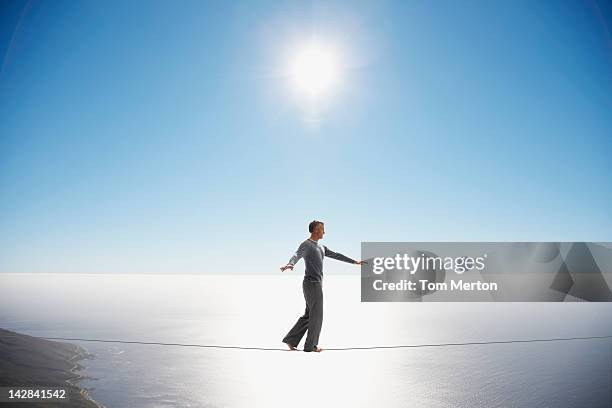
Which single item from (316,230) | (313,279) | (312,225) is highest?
(312,225)

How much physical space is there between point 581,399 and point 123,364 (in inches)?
1356

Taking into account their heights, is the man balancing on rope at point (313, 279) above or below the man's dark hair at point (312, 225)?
below

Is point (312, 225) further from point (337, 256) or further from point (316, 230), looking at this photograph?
point (337, 256)

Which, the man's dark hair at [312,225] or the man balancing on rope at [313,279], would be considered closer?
the man balancing on rope at [313,279]

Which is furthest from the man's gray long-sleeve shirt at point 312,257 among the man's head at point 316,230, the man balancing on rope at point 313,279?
the man's head at point 316,230

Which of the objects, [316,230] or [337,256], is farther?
[337,256]

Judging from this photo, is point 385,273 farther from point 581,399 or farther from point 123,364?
point 123,364

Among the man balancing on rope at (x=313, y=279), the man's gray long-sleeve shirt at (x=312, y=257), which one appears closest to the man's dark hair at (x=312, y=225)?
the man balancing on rope at (x=313, y=279)

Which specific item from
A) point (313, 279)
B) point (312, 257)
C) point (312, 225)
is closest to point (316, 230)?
point (312, 225)

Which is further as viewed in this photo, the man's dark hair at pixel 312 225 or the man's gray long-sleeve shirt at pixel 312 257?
the man's dark hair at pixel 312 225

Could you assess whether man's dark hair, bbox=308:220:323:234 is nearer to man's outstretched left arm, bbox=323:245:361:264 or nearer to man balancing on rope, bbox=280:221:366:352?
man balancing on rope, bbox=280:221:366:352

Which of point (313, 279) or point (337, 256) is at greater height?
point (337, 256)

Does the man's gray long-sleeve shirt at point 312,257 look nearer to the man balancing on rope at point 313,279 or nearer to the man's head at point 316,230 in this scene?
the man balancing on rope at point 313,279

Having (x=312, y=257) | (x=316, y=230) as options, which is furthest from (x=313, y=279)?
(x=316, y=230)
